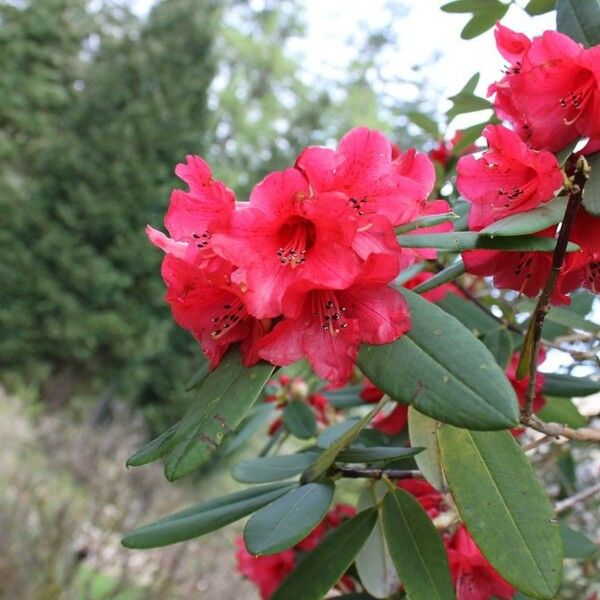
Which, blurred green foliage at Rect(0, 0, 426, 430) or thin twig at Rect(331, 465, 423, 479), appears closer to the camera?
thin twig at Rect(331, 465, 423, 479)

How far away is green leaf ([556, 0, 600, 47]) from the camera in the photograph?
1.73ft

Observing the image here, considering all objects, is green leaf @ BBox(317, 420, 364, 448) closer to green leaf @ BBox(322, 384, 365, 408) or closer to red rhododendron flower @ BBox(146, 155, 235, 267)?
green leaf @ BBox(322, 384, 365, 408)

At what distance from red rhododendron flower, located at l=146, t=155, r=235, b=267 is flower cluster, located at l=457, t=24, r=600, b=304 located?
0.19m

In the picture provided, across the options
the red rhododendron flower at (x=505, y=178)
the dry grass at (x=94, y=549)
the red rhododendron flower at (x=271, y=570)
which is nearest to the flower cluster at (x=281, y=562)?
the red rhododendron flower at (x=271, y=570)

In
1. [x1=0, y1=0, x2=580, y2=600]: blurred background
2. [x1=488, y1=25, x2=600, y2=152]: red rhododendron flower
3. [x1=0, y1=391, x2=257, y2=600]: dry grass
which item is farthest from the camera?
[x1=0, y1=0, x2=580, y2=600]: blurred background

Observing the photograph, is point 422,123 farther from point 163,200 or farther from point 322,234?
point 163,200

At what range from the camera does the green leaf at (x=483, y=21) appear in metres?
0.71

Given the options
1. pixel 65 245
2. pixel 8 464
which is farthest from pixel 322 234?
pixel 65 245

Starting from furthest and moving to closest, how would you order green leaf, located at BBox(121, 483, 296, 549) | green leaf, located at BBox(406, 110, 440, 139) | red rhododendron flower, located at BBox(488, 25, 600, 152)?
green leaf, located at BBox(406, 110, 440, 139)
green leaf, located at BBox(121, 483, 296, 549)
red rhododendron flower, located at BBox(488, 25, 600, 152)

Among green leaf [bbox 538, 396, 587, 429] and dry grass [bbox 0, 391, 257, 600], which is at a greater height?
green leaf [bbox 538, 396, 587, 429]

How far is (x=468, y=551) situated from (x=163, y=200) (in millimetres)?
7788

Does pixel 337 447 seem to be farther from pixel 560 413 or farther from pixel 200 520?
pixel 560 413

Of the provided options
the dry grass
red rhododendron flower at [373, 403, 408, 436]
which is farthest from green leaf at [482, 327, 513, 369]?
the dry grass

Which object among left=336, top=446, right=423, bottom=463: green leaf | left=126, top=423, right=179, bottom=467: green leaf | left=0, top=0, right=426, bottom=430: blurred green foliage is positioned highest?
left=126, top=423, right=179, bottom=467: green leaf
